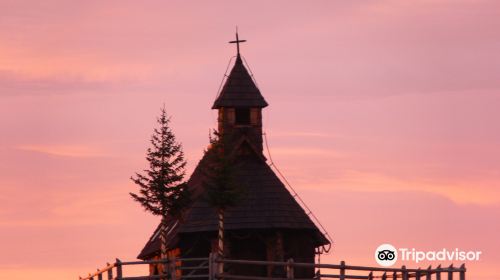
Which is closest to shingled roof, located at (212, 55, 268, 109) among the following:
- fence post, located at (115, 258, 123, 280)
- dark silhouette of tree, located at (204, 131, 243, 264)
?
dark silhouette of tree, located at (204, 131, 243, 264)

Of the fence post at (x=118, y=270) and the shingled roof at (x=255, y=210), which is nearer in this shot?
the fence post at (x=118, y=270)

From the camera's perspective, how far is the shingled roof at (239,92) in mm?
86938

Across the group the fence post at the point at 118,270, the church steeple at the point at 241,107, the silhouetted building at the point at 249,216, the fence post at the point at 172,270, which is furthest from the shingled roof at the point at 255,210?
the fence post at the point at 118,270

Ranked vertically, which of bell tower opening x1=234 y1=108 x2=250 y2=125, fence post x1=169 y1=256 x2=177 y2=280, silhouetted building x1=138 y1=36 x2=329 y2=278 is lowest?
fence post x1=169 y1=256 x2=177 y2=280

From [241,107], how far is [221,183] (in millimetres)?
10304

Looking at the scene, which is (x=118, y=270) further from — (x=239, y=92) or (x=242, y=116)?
(x=239, y=92)

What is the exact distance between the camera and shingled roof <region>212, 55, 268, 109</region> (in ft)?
285

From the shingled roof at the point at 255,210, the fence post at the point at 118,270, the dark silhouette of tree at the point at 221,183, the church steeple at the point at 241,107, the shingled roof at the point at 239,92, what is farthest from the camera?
the shingled roof at the point at 239,92

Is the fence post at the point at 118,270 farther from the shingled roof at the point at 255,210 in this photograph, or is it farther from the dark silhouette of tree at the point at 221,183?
the shingled roof at the point at 255,210

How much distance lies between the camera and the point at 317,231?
84.6m

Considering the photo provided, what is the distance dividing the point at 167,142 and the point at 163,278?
32.7 ft

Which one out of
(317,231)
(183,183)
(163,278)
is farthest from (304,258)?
(163,278)

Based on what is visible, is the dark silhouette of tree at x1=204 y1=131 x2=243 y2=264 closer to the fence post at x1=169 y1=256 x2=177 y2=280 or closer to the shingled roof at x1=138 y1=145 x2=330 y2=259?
the shingled roof at x1=138 y1=145 x2=330 y2=259

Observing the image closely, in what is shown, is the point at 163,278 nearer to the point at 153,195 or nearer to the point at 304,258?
the point at 153,195
